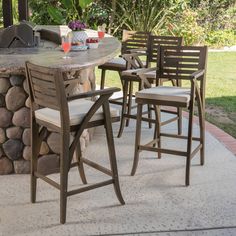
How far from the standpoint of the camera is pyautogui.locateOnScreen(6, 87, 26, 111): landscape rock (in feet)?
12.0

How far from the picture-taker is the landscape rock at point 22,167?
382 centimetres

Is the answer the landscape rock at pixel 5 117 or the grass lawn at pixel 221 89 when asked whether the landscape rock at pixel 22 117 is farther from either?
the grass lawn at pixel 221 89

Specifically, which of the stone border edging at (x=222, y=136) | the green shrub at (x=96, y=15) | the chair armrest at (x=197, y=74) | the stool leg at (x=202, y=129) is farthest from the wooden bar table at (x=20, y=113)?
the green shrub at (x=96, y=15)

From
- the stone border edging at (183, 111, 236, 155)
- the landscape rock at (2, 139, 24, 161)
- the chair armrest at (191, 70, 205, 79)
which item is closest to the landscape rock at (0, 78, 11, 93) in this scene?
the landscape rock at (2, 139, 24, 161)

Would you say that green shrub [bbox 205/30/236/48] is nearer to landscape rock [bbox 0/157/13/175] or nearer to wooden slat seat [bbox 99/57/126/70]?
wooden slat seat [bbox 99/57/126/70]

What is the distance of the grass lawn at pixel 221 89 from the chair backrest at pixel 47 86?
261 cm

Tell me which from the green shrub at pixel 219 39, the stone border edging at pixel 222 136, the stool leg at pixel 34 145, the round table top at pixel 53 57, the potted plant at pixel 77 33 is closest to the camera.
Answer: the stool leg at pixel 34 145

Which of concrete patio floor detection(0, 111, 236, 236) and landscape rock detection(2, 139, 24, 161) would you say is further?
landscape rock detection(2, 139, 24, 161)

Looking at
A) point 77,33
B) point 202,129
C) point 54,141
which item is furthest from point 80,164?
point 77,33

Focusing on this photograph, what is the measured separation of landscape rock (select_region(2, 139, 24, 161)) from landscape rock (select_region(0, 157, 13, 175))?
0.16 ft

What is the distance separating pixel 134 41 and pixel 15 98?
2100 millimetres

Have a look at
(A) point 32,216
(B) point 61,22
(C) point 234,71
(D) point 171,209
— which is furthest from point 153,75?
(B) point 61,22

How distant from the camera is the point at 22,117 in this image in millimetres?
3725

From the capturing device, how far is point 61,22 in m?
9.74
